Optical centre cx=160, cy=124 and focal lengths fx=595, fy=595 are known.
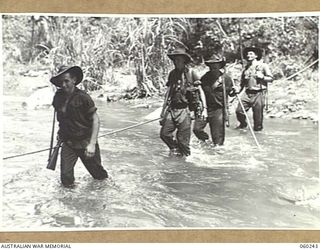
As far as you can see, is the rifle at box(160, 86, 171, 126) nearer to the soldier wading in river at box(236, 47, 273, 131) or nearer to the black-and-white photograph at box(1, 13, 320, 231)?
the black-and-white photograph at box(1, 13, 320, 231)

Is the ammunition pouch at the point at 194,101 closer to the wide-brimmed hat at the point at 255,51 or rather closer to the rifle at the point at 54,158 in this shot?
the wide-brimmed hat at the point at 255,51

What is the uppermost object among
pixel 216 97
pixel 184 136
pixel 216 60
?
pixel 216 60

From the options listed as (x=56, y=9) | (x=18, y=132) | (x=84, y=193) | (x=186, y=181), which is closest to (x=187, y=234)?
(x=186, y=181)

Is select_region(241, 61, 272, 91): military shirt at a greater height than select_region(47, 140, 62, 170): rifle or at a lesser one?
greater

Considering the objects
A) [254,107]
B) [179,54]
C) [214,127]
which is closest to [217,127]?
[214,127]

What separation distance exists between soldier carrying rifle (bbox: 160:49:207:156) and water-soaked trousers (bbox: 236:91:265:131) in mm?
100

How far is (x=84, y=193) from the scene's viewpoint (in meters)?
1.59

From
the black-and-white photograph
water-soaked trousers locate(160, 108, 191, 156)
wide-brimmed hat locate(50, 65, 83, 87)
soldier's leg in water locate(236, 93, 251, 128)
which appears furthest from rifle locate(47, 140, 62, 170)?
soldier's leg in water locate(236, 93, 251, 128)

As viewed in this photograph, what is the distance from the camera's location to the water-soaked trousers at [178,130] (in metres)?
1.62

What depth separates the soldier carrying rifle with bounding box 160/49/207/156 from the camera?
163 centimetres

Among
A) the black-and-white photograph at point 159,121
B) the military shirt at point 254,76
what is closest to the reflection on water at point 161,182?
the black-and-white photograph at point 159,121

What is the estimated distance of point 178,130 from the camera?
1632 mm

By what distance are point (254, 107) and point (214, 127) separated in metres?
0.12

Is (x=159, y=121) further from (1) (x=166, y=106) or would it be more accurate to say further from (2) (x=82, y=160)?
(2) (x=82, y=160)
